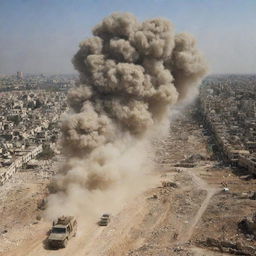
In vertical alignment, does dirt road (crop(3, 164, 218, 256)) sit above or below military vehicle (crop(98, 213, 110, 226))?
below

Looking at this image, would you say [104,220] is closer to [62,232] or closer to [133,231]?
[133,231]

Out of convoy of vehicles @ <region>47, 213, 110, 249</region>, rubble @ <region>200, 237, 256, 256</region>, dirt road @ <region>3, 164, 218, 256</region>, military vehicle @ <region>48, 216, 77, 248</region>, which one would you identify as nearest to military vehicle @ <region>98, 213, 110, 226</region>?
dirt road @ <region>3, 164, 218, 256</region>

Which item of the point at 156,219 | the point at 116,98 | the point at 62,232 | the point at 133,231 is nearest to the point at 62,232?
the point at 62,232

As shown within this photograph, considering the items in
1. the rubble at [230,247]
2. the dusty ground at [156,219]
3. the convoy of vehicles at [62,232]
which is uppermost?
the convoy of vehicles at [62,232]

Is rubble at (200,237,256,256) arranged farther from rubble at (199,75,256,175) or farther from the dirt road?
rubble at (199,75,256,175)

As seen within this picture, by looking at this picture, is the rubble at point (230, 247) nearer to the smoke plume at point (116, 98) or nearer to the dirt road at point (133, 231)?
the dirt road at point (133, 231)

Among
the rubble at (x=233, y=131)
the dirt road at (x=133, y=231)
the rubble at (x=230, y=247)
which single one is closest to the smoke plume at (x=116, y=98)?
the dirt road at (x=133, y=231)
